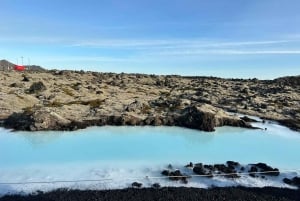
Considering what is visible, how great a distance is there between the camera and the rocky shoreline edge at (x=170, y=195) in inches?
798

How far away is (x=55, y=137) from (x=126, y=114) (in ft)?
35.8

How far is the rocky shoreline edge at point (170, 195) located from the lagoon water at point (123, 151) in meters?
1.30

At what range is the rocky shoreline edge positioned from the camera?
66.5ft

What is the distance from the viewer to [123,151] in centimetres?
3106

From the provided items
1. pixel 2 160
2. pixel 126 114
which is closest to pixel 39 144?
pixel 2 160

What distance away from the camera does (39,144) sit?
3341 centimetres

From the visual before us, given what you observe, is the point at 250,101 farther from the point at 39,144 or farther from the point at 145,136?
the point at 39,144

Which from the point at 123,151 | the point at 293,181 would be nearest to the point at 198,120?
the point at 123,151

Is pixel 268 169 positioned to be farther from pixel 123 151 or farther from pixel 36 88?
pixel 36 88

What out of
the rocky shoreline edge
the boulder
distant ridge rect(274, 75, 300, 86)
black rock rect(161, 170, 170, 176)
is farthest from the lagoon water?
distant ridge rect(274, 75, 300, 86)

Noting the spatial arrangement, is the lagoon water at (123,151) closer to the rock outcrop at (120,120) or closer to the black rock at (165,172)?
the black rock at (165,172)

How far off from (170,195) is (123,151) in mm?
10664

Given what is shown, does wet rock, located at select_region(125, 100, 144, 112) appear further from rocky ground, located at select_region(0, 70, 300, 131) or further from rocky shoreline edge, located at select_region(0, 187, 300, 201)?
rocky shoreline edge, located at select_region(0, 187, 300, 201)

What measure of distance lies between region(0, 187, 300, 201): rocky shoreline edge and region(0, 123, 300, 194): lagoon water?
130cm
